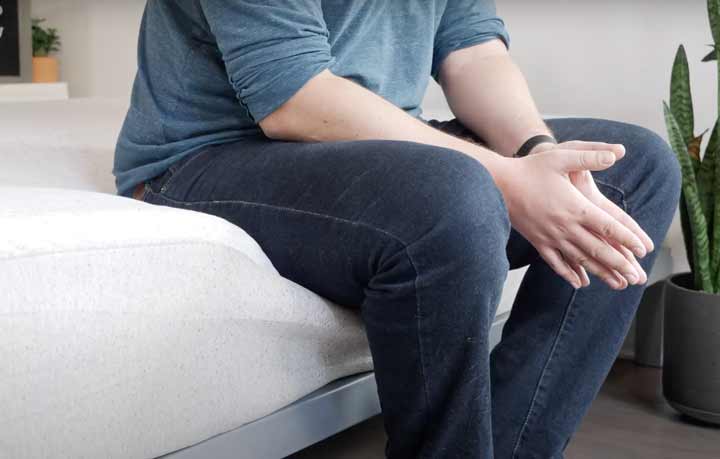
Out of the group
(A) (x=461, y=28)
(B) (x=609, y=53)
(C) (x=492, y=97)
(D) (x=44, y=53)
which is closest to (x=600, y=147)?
(C) (x=492, y=97)

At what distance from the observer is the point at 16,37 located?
131 inches

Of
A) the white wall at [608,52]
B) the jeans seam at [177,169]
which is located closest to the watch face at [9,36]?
the white wall at [608,52]

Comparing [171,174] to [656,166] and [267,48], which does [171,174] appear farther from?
[656,166]

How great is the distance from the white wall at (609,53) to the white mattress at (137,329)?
50.8 inches

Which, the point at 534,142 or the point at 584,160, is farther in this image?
the point at 534,142

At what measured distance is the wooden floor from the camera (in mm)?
1555

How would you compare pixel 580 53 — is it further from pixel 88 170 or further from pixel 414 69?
pixel 88 170

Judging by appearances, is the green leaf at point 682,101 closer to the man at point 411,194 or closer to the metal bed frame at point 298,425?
the man at point 411,194

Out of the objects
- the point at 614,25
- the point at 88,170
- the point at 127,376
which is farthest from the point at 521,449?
the point at 614,25

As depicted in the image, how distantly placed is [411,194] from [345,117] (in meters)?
0.19

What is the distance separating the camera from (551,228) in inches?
40.0

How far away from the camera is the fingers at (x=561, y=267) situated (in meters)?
1.05

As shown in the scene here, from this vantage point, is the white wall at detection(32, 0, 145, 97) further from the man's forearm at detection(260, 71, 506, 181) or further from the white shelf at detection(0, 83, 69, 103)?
the man's forearm at detection(260, 71, 506, 181)

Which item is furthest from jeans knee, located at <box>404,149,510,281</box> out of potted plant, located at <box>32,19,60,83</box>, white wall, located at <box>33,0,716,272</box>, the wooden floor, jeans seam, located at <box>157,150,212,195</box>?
potted plant, located at <box>32,19,60,83</box>
